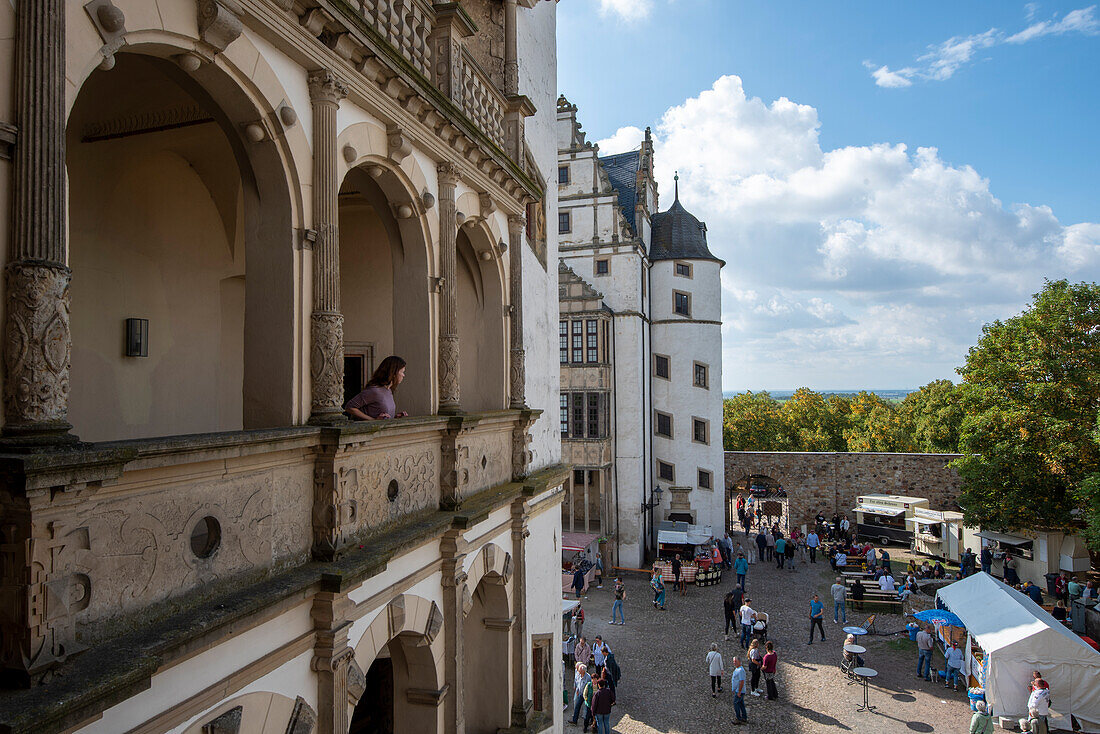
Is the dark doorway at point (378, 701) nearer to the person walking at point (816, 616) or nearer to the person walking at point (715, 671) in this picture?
the person walking at point (715, 671)

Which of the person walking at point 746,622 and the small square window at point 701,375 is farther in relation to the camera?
the small square window at point 701,375

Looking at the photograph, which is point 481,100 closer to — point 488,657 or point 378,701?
point 488,657

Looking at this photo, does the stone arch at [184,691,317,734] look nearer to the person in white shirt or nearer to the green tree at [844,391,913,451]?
the person in white shirt

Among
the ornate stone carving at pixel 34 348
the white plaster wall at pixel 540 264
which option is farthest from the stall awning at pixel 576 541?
the ornate stone carving at pixel 34 348

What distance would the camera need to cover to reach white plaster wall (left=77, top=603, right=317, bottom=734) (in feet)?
10.2

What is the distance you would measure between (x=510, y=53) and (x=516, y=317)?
389cm

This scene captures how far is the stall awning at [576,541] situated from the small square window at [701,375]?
810cm

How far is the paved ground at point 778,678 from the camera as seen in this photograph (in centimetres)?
1380

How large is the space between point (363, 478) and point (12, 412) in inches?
103

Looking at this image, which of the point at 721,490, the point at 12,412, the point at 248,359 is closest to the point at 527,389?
the point at 248,359

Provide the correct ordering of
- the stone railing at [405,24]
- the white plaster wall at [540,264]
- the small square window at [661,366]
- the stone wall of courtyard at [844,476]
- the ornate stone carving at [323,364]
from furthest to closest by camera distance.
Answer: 1. the stone wall of courtyard at [844,476]
2. the small square window at [661,366]
3. the white plaster wall at [540,264]
4. the stone railing at [405,24]
5. the ornate stone carving at [323,364]

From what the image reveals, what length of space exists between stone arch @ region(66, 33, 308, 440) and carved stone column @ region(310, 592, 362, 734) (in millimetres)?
1232

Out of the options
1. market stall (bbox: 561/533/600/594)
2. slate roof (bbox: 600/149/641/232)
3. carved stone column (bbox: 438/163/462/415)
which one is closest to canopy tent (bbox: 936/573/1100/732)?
carved stone column (bbox: 438/163/462/415)

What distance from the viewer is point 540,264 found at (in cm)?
1059
